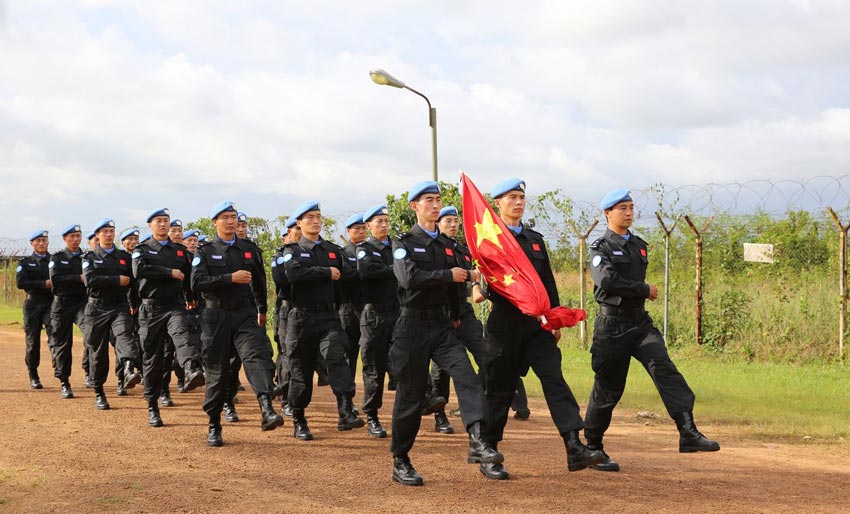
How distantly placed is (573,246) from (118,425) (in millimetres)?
9216

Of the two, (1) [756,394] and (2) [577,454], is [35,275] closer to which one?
(2) [577,454]

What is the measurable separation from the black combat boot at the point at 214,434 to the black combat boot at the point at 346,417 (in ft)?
4.07

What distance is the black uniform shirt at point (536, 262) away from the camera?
6605 millimetres

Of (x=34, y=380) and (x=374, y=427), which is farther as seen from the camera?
(x=34, y=380)

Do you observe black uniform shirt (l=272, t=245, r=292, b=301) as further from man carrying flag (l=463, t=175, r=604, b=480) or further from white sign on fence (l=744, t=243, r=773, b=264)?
white sign on fence (l=744, t=243, r=773, b=264)

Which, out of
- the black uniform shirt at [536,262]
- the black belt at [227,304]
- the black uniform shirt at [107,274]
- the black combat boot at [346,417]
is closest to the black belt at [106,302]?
the black uniform shirt at [107,274]

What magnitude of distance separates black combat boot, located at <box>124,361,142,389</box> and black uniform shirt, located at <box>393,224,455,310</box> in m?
5.63

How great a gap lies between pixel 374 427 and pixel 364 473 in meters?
1.69

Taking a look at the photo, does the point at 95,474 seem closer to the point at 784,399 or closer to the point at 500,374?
the point at 500,374

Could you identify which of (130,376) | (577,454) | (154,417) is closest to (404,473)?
(577,454)

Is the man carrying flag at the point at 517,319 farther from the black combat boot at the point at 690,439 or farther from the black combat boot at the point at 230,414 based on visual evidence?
the black combat boot at the point at 230,414

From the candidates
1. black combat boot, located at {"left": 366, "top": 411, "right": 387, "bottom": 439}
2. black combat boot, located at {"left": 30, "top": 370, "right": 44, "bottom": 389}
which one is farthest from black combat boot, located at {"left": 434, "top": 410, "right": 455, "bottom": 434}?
black combat boot, located at {"left": 30, "top": 370, "right": 44, "bottom": 389}

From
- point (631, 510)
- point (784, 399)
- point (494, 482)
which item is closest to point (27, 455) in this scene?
point (494, 482)

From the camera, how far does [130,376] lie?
11.0m
